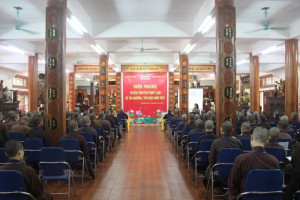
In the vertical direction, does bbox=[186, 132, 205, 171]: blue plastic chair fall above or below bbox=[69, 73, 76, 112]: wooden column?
below

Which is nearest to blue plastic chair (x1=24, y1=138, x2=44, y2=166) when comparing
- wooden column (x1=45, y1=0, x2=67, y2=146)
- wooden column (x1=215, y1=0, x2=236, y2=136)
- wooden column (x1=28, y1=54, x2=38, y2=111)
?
wooden column (x1=45, y1=0, x2=67, y2=146)

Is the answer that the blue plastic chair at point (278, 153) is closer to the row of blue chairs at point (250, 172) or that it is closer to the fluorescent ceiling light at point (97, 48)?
the row of blue chairs at point (250, 172)

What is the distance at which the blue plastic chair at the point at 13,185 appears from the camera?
9.61 feet

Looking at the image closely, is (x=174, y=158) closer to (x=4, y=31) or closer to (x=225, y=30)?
(x=225, y=30)

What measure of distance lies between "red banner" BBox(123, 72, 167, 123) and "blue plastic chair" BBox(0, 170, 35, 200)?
17770 mm

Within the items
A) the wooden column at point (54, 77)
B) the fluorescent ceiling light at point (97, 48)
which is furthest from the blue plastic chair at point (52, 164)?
the fluorescent ceiling light at point (97, 48)

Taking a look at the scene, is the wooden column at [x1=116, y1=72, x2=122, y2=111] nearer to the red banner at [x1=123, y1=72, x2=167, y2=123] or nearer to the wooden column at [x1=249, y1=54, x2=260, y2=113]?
the red banner at [x1=123, y1=72, x2=167, y2=123]

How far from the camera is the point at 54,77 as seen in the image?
269 inches

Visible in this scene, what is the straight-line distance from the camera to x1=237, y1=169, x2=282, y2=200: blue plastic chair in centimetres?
292

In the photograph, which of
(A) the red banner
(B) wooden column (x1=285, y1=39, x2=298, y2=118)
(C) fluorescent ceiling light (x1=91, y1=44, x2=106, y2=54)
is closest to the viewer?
(B) wooden column (x1=285, y1=39, x2=298, y2=118)

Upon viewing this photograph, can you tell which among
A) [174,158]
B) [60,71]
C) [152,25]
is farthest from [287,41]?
[60,71]

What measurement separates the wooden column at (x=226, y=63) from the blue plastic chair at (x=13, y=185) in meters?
4.84

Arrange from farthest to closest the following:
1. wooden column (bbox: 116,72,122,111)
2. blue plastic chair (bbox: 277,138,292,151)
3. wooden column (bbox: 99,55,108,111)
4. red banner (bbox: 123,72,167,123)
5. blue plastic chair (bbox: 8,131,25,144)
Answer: wooden column (bbox: 116,72,122,111), red banner (bbox: 123,72,167,123), wooden column (bbox: 99,55,108,111), blue plastic chair (bbox: 8,131,25,144), blue plastic chair (bbox: 277,138,292,151)

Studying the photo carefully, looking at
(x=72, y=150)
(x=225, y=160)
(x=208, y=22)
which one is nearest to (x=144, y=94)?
(x=208, y=22)
